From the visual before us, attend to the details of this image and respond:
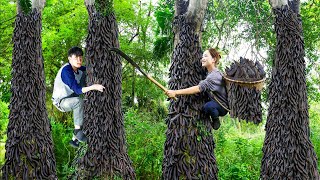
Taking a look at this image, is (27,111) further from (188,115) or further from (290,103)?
(290,103)

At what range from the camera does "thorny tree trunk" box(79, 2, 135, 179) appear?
6359 millimetres

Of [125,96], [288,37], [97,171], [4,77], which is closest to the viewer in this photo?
[97,171]

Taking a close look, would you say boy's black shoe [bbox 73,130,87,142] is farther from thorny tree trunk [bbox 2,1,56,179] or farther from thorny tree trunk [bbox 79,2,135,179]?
thorny tree trunk [bbox 2,1,56,179]

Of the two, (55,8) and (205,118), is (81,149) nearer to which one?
(205,118)

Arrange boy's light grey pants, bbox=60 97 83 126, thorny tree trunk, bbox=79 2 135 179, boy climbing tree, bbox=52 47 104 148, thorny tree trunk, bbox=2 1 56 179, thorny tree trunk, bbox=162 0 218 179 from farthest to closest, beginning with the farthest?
1. thorny tree trunk, bbox=2 1 56 179
2. thorny tree trunk, bbox=79 2 135 179
3. thorny tree trunk, bbox=162 0 218 179
4. boy's light grey pants, bbox=60 97 83 126
5. boy climbing tree, bbox=52 47 104 148

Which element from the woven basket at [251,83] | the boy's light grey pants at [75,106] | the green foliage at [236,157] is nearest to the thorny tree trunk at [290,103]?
the green foliage at [236,157]

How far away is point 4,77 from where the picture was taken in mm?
13047

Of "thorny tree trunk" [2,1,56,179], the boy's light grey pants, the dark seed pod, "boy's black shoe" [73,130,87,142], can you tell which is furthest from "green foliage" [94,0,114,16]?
the dark seed pod

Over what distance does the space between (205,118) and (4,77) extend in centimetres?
847

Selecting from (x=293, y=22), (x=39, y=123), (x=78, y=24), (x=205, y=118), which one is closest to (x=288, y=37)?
(x=293, y=22)

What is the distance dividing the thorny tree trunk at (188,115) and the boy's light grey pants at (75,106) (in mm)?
1151

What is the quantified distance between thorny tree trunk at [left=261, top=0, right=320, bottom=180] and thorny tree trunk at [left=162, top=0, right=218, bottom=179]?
1401mm

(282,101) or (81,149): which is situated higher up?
(282,101)

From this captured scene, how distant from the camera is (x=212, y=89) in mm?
5367
